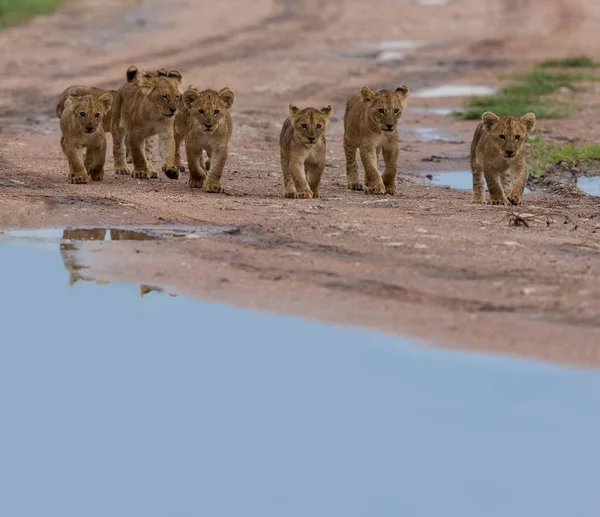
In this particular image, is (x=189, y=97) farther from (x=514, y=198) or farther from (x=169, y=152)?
(x=514, y=198)

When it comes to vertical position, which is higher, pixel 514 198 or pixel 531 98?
pixel 531 98

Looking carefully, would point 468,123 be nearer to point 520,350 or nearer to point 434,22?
point 520,350

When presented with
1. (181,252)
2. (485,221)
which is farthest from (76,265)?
(485,221)

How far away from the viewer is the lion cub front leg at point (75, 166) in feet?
42.4

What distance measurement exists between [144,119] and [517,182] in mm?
3455

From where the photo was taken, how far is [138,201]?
38.7 feet

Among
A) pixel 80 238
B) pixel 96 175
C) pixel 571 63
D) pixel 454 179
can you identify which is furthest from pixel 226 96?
pixel 571 63

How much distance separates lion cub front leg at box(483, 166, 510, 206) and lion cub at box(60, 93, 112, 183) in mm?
3394

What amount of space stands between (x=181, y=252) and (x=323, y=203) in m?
2.55

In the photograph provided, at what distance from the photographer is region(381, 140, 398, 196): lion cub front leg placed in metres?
13.0

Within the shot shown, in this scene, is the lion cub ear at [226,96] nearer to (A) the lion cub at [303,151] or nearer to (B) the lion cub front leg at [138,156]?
(A) the lion cub at [303,151]

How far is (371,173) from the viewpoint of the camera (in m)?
13.0

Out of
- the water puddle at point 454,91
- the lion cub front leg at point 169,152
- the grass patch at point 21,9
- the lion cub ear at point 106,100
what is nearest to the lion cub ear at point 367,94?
the lion cub front leg at point 169,152

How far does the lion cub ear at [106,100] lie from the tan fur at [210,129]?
0.70 m
